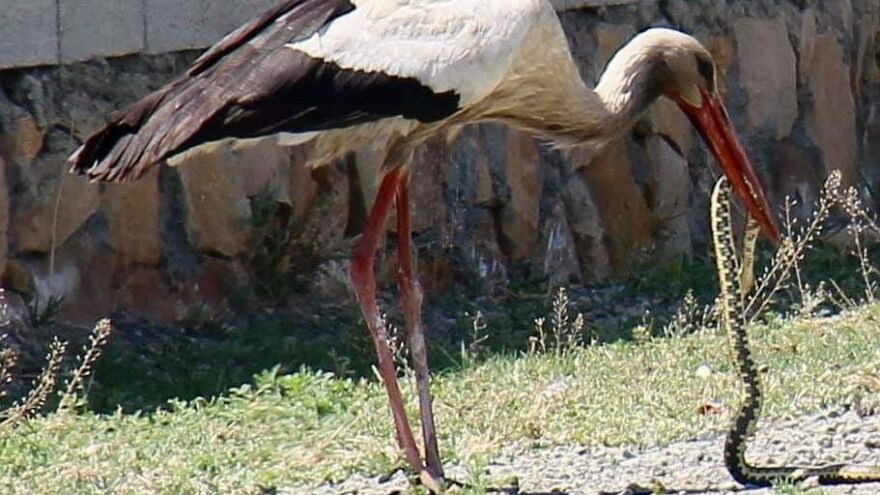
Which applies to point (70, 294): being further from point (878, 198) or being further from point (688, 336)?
point (878, 198)

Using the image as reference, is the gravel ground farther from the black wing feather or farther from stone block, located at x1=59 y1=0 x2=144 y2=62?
stone block, located at x1=59 y1=0 x2=144 y2=62

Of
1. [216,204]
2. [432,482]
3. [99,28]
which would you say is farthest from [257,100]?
[216,204]

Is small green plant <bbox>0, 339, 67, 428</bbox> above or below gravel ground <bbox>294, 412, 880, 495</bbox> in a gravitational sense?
above

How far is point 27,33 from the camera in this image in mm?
8469

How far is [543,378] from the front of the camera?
26.2ft

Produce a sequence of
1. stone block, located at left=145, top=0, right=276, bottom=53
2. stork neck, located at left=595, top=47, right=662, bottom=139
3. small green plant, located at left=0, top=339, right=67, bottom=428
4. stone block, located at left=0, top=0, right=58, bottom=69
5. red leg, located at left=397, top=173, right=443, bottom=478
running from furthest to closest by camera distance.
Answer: stone block, located at left=145, top=0, right=276, bottom=53 < stone block, located at left=0, top=0, right=58, bottom=69 < stork neck, located at left=595, top=47, right=662, bottom=139 < small green plant, located at left=0, top=339, right=67, bottom=428 < red leg, located at left=397, top=173, right=443, bottom=478

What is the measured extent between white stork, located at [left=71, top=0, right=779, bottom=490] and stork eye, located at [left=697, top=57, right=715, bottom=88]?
15cm

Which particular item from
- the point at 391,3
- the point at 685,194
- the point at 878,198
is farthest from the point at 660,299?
the point at 391,3

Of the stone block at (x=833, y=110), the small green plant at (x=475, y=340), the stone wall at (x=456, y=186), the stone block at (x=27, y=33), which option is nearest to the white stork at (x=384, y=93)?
the small green plant at (x=475, y=340)

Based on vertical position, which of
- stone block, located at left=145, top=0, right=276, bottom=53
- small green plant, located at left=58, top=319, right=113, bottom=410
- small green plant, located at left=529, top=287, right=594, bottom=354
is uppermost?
stone block, located at left=145, top=0, right=276, bottom=53

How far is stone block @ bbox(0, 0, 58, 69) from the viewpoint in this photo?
839 cm

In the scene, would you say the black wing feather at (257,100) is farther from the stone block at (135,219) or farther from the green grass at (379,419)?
the stone block at (135,219)

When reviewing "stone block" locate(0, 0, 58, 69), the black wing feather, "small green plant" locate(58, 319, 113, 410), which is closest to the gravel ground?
the black wing feather

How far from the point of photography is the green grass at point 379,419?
21.5 feet
